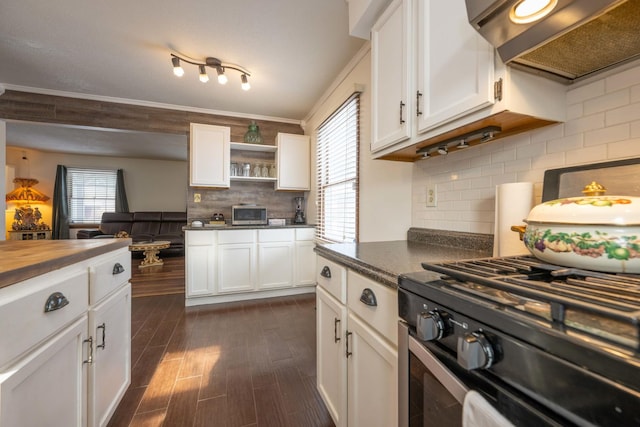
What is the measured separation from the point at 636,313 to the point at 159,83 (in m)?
3.53

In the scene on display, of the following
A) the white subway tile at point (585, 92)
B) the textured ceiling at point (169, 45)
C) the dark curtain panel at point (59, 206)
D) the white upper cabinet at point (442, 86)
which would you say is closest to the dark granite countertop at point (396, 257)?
the white upper cabinet at point (442, 86)

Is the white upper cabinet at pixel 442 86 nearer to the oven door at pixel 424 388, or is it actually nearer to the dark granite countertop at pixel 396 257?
the dark granite countertop at pixel 396 257

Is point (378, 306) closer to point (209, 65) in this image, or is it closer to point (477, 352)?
point (477, 352)

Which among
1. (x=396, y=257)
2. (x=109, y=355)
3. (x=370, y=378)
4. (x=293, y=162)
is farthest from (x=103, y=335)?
(x=293, y=162)

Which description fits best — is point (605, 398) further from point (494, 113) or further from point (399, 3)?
point (399, 3)

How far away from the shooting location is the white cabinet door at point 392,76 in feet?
3.86

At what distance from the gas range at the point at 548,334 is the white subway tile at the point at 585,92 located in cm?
66

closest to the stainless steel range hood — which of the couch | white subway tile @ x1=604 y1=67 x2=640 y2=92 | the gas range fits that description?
white subway tile @ x1=604 y1=67 x2=640 y2=92

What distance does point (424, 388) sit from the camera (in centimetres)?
67

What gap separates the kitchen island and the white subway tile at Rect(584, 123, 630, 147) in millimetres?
1755

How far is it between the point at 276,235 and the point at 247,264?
0.48m

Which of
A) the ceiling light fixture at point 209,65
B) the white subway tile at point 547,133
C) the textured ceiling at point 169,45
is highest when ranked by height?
the textured ceiling at point 169,45

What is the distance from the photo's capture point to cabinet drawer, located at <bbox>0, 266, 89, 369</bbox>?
0.68m

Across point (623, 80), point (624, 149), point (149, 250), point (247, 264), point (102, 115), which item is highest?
point (102, 115)
